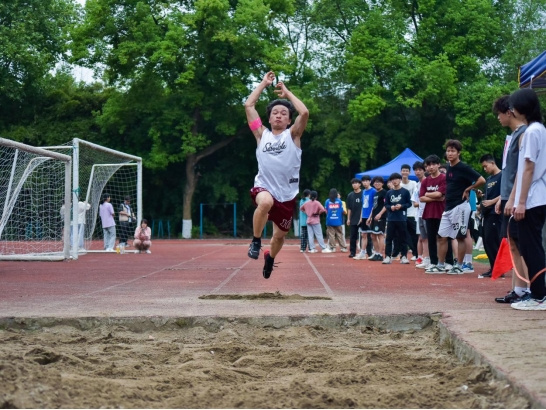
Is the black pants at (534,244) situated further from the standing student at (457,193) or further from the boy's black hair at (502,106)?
the standing student at (457,193)

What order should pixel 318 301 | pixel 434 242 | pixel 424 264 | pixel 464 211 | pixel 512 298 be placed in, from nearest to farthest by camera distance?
pixel 512 298, pixel 318 301, pixel 464 211, pixel 434 242, pixel 424 264

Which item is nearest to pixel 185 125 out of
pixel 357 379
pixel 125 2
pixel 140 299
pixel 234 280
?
Result: pixel 125 2

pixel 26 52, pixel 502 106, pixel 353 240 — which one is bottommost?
pixel 353 240

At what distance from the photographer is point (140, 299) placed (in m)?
8.44

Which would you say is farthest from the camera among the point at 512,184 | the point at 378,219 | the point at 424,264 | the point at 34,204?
the point at 34,204

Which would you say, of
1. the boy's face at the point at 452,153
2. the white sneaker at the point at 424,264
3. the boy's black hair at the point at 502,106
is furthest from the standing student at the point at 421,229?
the boy's black hair at the point at 502,106

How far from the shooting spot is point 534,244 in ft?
22.1

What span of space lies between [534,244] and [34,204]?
14.8m

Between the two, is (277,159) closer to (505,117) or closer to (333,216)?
(505,117)

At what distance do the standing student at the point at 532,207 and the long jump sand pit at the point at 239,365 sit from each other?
90 centimetres

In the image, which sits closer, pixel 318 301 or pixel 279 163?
pixel 318 301

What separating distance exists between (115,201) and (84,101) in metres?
13.1

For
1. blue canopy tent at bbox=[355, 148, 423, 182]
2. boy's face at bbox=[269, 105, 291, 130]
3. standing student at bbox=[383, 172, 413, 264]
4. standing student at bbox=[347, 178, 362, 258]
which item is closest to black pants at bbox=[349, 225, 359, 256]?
standing student at bbox=[347, 178, 362, 258]

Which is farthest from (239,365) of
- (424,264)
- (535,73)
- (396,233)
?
(396,233)
